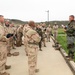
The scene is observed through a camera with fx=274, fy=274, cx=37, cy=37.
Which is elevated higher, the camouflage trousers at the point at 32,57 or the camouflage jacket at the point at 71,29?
the camouflage jacket at the point at 71,29

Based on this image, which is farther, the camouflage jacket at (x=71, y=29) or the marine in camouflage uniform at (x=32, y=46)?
the camouflage jacket at (x=71, y=29)

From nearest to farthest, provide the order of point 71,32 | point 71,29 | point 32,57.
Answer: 1. point 32,57
2. point 71,29
3. point 71,32

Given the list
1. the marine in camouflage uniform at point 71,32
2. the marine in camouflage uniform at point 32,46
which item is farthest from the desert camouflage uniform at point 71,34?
the marine in camouflage uniform at point 32,46

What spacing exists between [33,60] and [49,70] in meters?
1.42

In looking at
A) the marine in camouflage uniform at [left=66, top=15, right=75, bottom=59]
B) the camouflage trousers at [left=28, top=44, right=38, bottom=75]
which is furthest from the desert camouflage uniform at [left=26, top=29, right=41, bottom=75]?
the marine in camouflage uniform at [left=66, top=15, right=75, bottom=59]

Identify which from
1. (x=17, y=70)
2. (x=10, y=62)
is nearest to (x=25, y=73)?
(x=17, y=70)

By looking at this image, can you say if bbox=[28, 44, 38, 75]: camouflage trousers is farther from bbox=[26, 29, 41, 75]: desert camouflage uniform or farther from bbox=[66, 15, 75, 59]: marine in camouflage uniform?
bbox=[66, 15, 75, 59]: marine in camouflage uniform

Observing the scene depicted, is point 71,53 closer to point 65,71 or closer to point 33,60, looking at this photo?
point 65,71

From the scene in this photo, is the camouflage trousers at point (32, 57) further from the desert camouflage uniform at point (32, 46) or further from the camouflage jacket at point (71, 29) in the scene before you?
the camouflage jacket at point (71, 29)

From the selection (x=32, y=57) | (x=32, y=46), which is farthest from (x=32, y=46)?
(x=32, y=57)

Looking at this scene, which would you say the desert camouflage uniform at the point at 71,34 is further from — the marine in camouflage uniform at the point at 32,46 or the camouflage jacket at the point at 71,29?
the marine in camouflage uniform at the point at 32,46

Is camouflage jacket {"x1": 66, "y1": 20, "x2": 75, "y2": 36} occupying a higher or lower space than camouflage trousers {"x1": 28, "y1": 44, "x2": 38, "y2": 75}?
higher

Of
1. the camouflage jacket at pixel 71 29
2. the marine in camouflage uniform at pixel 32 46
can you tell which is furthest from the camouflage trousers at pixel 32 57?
the camouflage jacket at pixel 71 29

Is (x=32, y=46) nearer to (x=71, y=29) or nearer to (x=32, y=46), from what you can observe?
(x=32, y=46)
